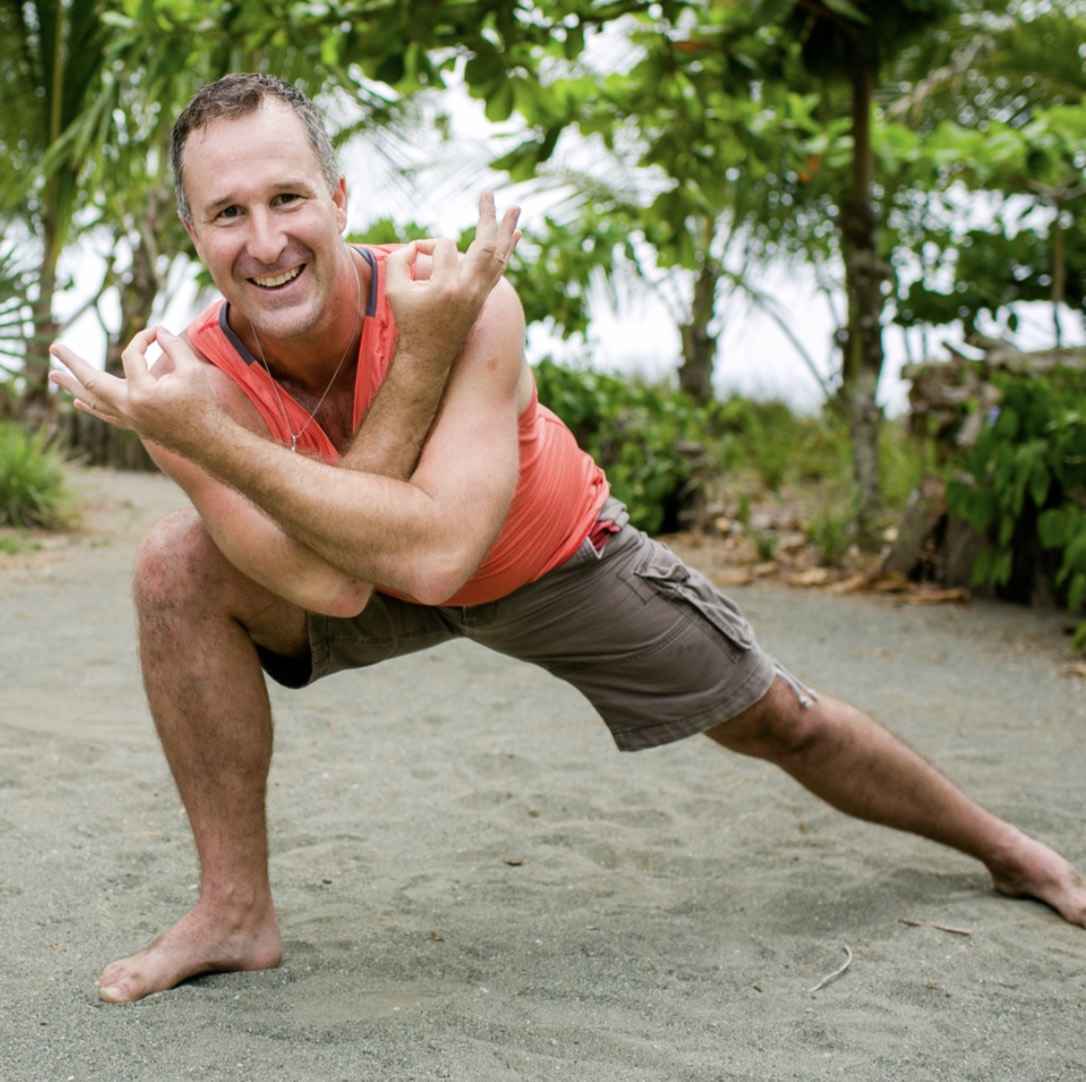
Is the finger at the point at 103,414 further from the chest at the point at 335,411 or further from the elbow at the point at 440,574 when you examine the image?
the elbow at the point at 440,574

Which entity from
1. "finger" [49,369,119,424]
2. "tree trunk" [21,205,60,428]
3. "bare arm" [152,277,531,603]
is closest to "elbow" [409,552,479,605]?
"bare arm" [152,277,531,603]

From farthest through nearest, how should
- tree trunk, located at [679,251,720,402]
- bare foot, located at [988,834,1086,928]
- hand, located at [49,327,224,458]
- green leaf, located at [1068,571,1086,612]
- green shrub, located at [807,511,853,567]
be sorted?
tree trunk, located at [679,251,720,402] → green shrub, located at [807,511,853,567] → green leaf, located at [1068,571,1086,612] → bare foot, located at [988,834,1086,928] → hand, located at [49,327,224,458]

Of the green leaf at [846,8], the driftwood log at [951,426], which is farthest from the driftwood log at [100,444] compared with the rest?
the green leaf at [846,8]

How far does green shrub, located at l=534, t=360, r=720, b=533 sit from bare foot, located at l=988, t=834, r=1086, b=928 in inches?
198

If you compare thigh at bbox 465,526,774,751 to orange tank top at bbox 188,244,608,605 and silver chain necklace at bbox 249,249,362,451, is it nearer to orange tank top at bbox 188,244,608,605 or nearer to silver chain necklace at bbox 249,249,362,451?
orange tank top at bbox 188,244,608,605

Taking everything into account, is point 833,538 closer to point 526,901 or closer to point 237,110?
point 526,901

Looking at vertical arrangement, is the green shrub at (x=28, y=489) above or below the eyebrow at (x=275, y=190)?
below

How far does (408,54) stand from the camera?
233 inches

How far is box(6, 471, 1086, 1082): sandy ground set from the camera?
2.09m

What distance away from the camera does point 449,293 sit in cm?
213

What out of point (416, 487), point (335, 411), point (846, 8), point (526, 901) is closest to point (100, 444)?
point (846, 8)

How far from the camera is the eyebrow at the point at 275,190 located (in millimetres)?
2236

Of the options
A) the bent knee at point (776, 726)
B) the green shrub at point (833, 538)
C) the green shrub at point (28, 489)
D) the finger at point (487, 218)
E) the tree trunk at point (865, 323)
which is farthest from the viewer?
the green shrub at point (28, 489)

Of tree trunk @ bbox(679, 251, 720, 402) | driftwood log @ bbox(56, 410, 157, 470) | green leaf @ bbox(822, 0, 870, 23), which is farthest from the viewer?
driftwood log @ bbox(56, 410, 157, 470)
